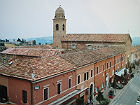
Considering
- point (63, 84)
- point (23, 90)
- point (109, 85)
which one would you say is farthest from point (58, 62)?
point (109, 85)

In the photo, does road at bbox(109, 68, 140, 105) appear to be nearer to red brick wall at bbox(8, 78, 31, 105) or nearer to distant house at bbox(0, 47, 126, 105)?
distant house at bbox(0, 47, 126, 105)

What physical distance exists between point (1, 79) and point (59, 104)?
112 inches

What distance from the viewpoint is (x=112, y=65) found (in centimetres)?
1592

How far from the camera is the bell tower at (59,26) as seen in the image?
66.2 ft

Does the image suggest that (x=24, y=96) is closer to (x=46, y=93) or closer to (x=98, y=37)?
(x=46, y=93)

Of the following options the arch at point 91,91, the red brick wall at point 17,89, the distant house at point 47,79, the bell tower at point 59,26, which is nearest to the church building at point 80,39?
the bell tower at point 59,26

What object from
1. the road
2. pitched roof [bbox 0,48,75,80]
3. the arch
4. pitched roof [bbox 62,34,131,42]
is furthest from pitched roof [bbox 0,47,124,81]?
pitched roof [bbox 62,34,131,42]

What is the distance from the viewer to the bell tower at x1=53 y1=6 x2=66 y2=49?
66.2 ft

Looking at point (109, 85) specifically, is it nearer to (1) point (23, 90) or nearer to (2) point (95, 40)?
(2) point (95, 40)

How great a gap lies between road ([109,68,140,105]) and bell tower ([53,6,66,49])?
9.72 meters

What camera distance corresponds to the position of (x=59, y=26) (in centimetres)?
2059

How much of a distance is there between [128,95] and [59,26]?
11260mm

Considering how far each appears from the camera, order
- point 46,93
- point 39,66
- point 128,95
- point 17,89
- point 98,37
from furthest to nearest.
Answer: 1. point 98,37
2. point 128,95
3. point 39,66
4. point 46,93
5. point 17,89

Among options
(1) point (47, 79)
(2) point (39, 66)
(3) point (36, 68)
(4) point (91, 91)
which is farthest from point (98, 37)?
(1) point (47, 79)
